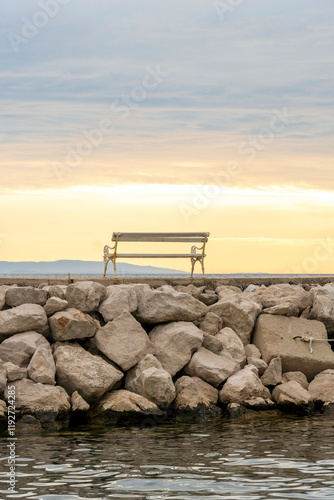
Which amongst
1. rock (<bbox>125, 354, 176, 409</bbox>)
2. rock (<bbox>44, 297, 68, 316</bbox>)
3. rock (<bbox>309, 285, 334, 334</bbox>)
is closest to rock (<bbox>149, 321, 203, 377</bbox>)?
rock (<bbox>125, 354, 176, 409</bbox>)

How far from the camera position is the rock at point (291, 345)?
1259 cm

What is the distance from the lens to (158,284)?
48.6ft

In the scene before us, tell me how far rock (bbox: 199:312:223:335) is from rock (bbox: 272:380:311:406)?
1.46 m

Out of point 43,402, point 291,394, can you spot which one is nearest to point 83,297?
point 43,402

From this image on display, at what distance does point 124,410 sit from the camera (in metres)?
10.5

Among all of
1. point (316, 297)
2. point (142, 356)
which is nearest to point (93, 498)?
point (142, 356)

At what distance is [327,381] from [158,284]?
4.13 metres

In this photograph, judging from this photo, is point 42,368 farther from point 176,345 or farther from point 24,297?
point 176,345

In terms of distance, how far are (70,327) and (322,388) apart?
13.6 feet

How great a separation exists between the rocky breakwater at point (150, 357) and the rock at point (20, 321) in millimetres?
15

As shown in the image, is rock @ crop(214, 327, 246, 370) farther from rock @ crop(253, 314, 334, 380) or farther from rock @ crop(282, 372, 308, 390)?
rock @ crop(282, 372, 308, 390)

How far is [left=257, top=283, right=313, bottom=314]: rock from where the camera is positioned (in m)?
13.5

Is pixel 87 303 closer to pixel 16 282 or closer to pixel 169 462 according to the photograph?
pixel 16 282

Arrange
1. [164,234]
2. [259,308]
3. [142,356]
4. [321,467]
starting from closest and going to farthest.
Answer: [321,467] → [142,356] → [259,308] → [164,234]
